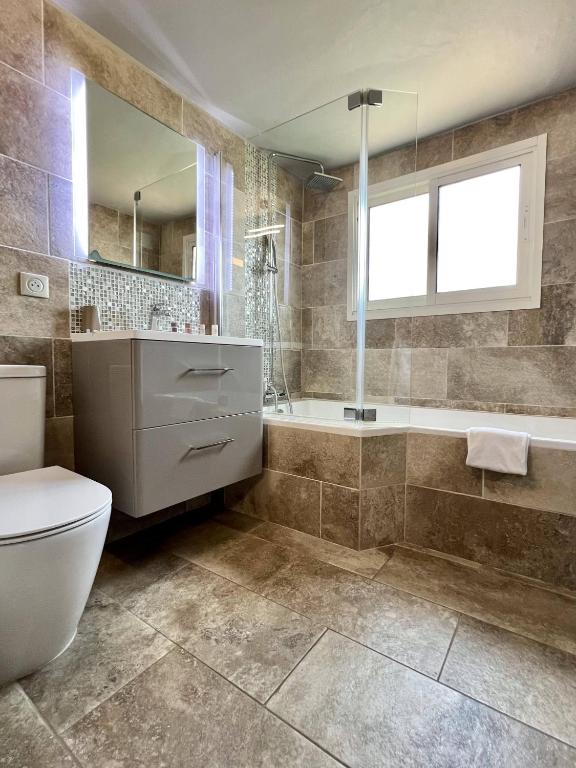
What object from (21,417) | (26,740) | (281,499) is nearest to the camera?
(26,740)

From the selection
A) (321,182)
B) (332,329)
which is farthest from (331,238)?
(332,329)

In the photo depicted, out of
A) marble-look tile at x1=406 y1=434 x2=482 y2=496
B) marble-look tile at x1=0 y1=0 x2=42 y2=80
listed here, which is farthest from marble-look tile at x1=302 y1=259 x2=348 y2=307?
marble-look tile at x1=0 y1=0 x2=42 y2=80

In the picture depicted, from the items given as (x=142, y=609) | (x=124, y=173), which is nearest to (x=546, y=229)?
(x=124, y=173)

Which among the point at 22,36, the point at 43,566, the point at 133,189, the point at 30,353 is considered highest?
the point at 22,36

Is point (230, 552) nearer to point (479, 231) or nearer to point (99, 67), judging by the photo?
point (99, 67)

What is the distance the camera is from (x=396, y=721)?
0.88 m

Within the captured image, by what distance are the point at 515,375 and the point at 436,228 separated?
3.58 feet

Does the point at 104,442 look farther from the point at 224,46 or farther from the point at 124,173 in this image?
the point at 224,46

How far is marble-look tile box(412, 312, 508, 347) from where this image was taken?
2.29 m

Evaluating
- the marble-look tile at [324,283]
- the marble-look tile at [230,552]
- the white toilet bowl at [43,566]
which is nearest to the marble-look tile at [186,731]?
the white toilet bowl at [43,566]

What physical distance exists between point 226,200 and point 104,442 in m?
1.68

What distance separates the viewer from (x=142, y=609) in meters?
1.28

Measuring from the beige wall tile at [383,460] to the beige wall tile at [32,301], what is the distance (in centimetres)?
141

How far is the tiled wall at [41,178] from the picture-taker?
1.40m
